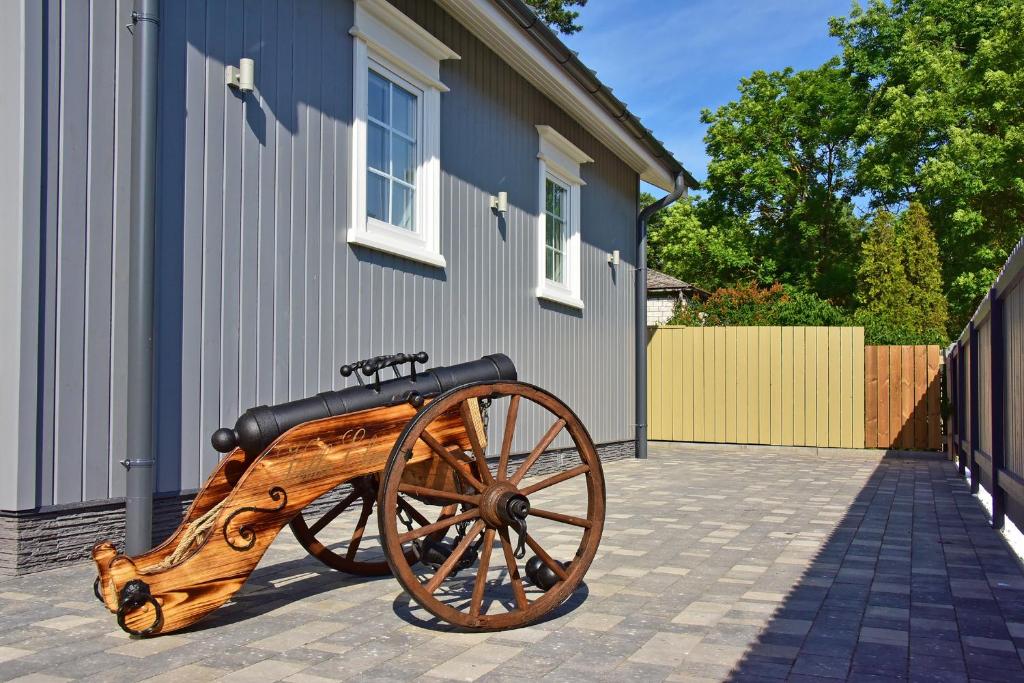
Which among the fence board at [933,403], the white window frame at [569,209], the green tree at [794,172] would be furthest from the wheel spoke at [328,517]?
the green tree at [794,172]

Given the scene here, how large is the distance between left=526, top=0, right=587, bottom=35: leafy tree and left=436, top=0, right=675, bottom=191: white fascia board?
14051 mm

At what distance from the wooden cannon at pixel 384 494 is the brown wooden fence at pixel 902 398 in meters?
11.7

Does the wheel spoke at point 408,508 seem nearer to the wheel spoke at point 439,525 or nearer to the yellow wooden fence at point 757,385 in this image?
the wheel spoke at point 439,525

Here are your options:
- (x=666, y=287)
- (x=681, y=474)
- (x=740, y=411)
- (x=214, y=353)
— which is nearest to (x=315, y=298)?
(x=214, y=353)

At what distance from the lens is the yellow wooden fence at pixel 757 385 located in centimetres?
1483

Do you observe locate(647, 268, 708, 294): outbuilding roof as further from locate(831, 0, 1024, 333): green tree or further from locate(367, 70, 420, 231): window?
locate(367, 70, 420, 231): window

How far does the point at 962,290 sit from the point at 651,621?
24.0 meters

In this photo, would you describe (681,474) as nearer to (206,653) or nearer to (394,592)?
(394,592)

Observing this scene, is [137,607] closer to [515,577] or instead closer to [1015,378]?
[515,577]

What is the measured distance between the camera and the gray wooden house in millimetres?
4672

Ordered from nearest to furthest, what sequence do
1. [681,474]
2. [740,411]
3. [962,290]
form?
[681,474], [740,411], [962,290]

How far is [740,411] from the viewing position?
50.5ft

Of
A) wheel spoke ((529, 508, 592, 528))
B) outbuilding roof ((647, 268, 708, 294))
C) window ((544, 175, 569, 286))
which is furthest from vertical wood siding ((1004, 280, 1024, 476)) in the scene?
outbuilding roof ((647, 268, 708, 294))

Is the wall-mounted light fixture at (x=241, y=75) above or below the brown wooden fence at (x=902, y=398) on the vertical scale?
above
